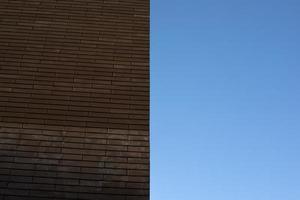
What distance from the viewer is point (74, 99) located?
7.75m

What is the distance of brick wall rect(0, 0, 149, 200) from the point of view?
691 cm

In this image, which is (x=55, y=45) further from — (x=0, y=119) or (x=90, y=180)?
(x=90, y=180)

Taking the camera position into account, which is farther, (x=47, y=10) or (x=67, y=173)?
(x=47, y=10)

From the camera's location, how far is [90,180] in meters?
6.91

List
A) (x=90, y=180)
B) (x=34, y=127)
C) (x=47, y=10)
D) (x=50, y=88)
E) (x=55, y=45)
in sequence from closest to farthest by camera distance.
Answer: (x=90, y=180) < (x=34, y=127) < (x=50, y=88) < (x=55, y=45) < (x=47, y=10)

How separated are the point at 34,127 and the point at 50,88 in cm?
87

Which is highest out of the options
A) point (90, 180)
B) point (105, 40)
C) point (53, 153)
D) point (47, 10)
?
point (47, 10)

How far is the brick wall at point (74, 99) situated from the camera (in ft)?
22.7

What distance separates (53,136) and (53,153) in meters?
0.33

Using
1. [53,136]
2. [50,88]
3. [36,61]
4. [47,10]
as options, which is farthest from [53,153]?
[47,10]

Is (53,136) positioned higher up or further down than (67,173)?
higher up

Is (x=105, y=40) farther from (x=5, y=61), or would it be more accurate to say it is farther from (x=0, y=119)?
(x=0, y=119)

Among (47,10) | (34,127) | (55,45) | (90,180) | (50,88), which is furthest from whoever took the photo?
(47,10)

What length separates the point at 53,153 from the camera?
714 centimetres
